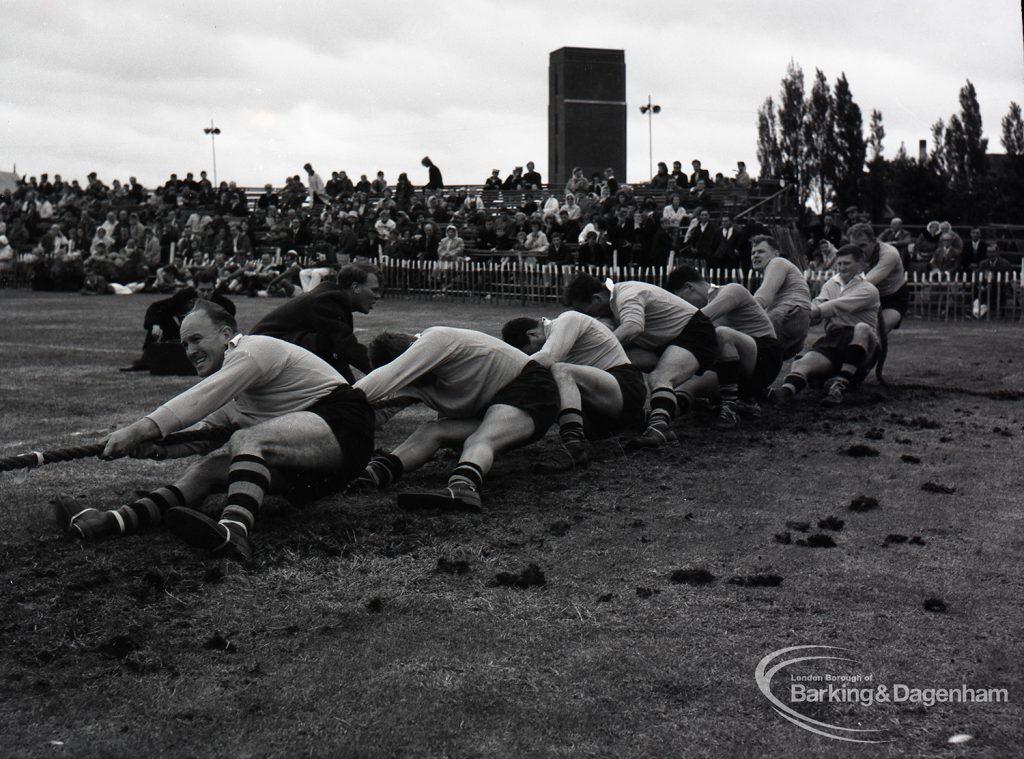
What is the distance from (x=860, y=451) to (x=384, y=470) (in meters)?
3.04

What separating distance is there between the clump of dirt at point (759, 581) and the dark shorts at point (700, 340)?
12.7ft

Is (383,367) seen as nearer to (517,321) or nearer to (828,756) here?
(517,321)

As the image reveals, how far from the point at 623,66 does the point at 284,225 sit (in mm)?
28373

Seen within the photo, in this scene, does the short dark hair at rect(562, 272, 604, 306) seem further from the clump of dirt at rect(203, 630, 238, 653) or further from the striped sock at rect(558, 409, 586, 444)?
the clump of dirt at rect(203, 630, 238, 653)

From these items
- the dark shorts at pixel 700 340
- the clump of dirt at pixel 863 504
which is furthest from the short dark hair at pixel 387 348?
the dark shorts at pixel 700 340

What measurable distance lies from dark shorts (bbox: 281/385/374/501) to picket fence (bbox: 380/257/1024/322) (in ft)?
51.5

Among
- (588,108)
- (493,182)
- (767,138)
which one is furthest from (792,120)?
(493,182)

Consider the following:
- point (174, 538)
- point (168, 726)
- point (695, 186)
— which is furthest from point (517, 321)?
point (695, 186)

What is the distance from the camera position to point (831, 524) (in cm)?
554

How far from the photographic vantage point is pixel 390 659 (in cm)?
387

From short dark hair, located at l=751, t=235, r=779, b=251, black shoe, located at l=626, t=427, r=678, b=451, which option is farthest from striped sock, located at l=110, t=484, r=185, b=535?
short dark hair, located at l=751, t=235, r=779, b=251

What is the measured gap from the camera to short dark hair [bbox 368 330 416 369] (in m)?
6.45

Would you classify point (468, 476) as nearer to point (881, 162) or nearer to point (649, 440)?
point (649, 440)

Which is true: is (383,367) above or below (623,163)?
below
